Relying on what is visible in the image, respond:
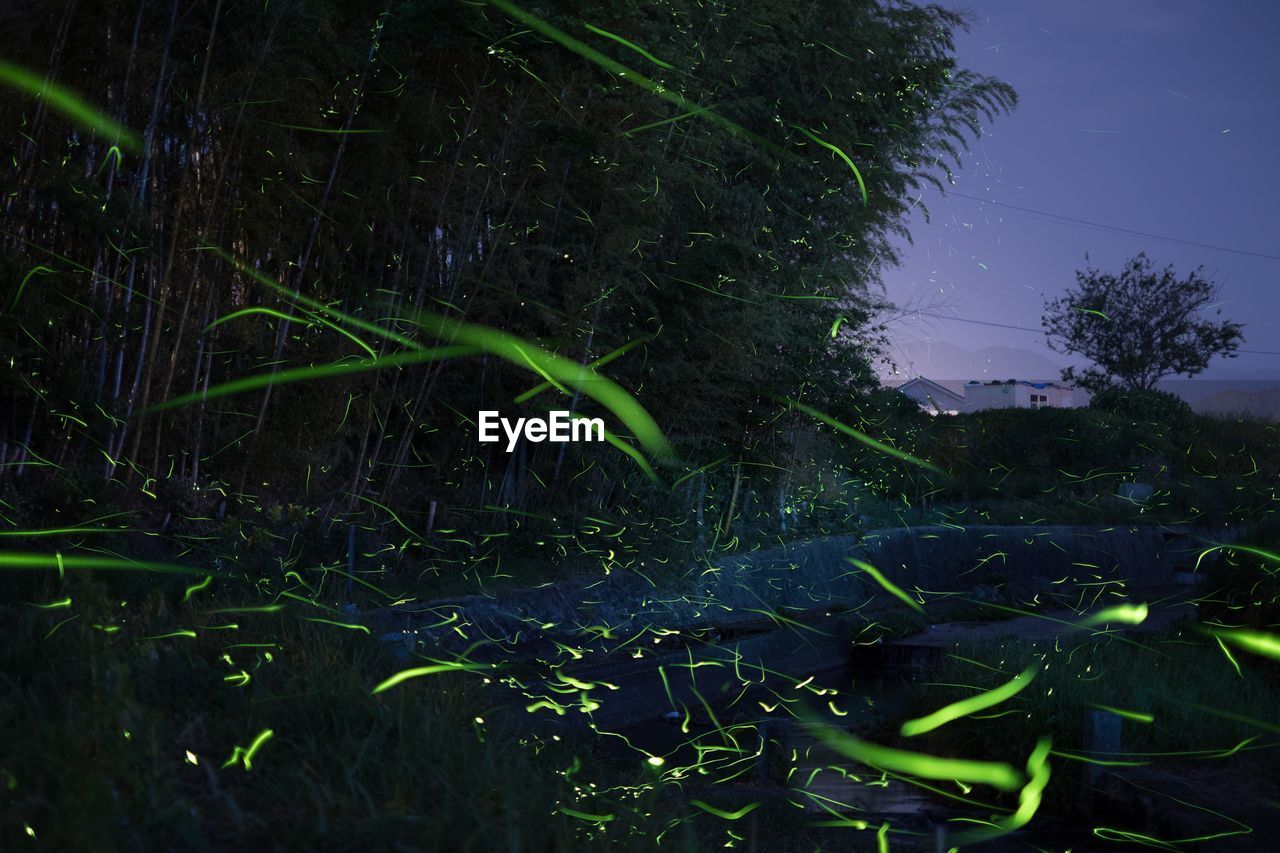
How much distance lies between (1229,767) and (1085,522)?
15212 mm

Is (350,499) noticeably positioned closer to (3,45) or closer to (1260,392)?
(3,45)

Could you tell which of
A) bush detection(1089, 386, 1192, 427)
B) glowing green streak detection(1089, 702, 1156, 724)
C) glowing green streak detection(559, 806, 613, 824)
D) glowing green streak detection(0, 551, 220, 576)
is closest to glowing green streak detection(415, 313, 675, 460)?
glowing green streak detection(0, 551, 220, 576)

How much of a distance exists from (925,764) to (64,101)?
7.36 m

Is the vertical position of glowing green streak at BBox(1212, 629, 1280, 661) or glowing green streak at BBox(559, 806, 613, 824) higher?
glowing green streak at BBox(1212, 629, 1280, 661)

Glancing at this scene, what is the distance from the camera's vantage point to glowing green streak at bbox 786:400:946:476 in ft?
51.7

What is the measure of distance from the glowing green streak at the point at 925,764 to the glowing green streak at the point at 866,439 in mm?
6283

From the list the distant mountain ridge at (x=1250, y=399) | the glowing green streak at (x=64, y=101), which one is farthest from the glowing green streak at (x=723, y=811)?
the distant mountain ridge at (x=1250, y=399)

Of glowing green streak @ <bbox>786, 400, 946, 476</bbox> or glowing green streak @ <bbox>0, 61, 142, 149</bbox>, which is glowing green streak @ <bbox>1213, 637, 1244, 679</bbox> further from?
glowing green streak @ <bbox>0, 61, 142, 149</bbox>

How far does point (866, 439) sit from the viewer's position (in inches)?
715

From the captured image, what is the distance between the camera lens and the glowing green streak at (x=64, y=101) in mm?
7730

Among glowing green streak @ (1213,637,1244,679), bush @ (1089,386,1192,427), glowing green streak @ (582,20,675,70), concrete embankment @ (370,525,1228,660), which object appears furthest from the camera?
bush @ (1089,386,1192,427)

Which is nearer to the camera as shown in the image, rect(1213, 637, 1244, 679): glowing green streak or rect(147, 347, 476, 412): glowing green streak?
rect(147, 347, 476, 412): glowing green streak

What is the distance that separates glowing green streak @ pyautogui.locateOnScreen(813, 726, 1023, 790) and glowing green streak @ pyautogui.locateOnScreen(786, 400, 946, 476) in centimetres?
628

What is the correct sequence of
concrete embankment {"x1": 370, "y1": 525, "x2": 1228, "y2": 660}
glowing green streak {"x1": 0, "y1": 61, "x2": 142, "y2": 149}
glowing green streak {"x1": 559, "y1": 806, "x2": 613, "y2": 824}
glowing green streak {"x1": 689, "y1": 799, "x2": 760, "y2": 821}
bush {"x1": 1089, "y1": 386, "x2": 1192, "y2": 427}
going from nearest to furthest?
glowing green streak {"x1": 559, "y1": 806, "x2": 613, "y2": 824} < glowing green streak {"x1": 689, "y1": 799, "x2": 760, "y2": 821} < glowing green streak {"x1": 0, "y1": 61, "x2": 142, "y2": 149} < concrete embankment {"x1": 370, "y1": 525, "x2": 1228, "y2": 660} < bush {"x1": 1089, "y1": 386, "x2": 1192, "y2": 427}
